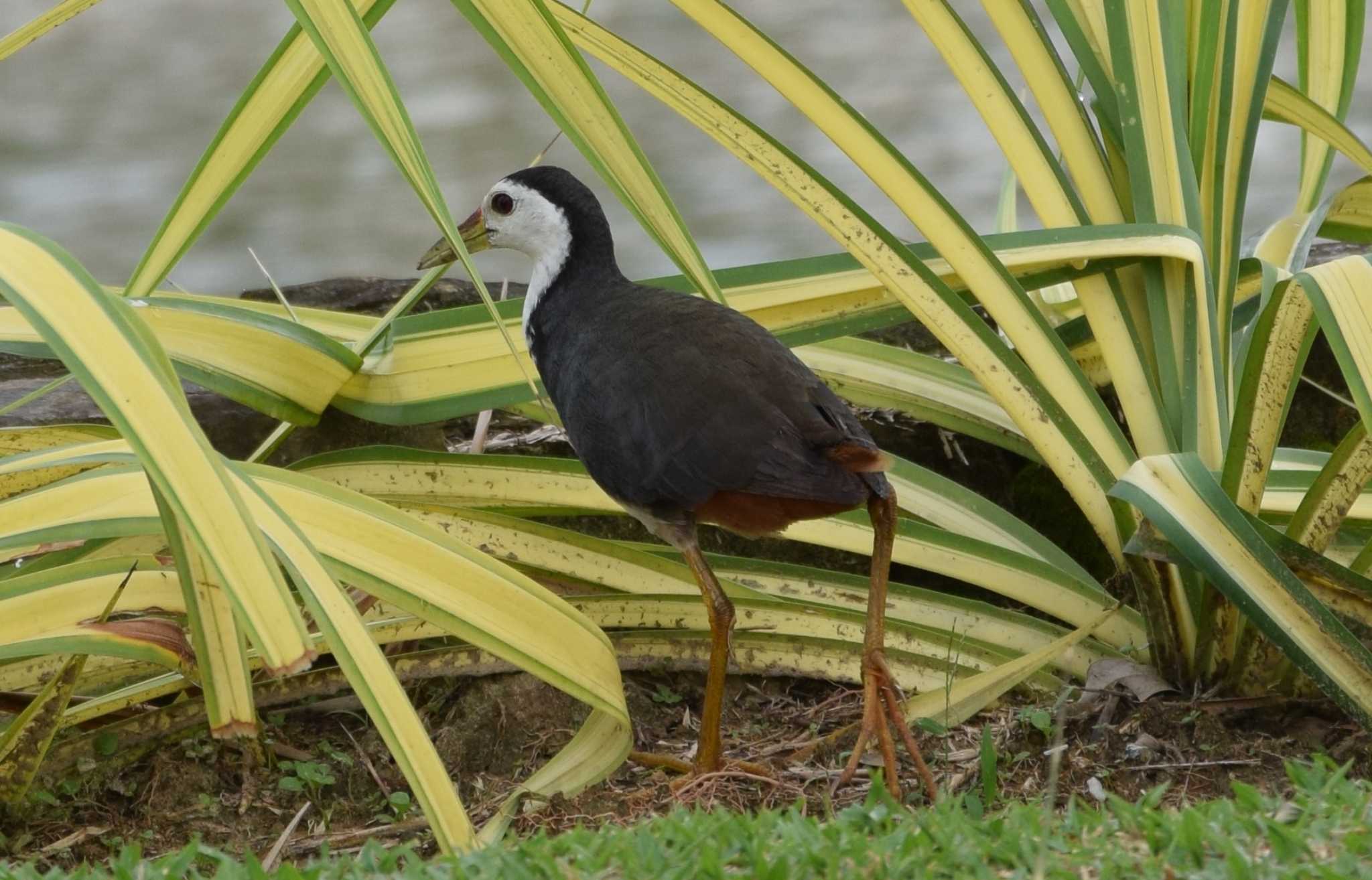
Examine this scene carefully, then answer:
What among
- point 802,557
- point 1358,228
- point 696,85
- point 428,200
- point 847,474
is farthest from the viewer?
point 802,557

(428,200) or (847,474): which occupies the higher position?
(428,200)

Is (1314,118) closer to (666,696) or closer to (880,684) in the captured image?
(880,684)

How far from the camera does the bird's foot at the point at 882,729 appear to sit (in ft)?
8.04

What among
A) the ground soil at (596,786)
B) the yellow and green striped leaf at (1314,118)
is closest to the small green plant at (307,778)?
the ground soil at (596,786)

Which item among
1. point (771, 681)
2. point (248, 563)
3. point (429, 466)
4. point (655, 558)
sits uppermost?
point (248, 563)

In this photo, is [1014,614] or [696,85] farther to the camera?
[1014,614]

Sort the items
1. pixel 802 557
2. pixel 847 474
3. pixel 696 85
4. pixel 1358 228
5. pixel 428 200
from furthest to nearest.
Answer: pixel 802 557
pixel 1358 228
pixel 696 85
pixel 847 474
pixel 428 200

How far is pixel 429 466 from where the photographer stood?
10.1 feet

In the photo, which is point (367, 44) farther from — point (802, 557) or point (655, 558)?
point (802, 557)

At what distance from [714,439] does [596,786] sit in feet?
2.26

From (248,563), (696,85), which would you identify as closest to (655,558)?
(696,85)

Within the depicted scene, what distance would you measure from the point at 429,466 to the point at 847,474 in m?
1.02

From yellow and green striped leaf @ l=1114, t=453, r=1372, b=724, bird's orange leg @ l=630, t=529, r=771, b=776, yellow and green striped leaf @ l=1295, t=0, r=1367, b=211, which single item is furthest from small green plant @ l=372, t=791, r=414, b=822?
yellow and green striped leaf @ l=1295, t=0, r=1367, b=211

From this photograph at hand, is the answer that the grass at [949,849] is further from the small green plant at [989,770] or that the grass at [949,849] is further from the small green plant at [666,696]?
the small green plant at [666,696]
